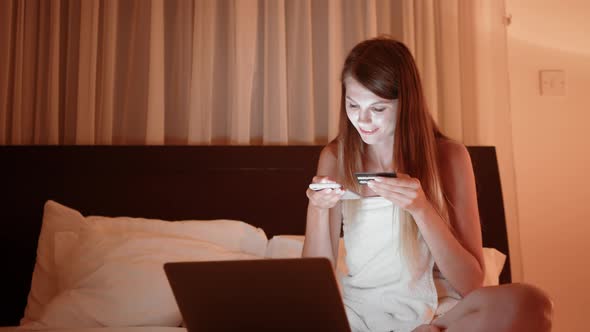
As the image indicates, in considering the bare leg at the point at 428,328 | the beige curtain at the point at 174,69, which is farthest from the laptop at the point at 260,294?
the beige curtain at the point at 174,69

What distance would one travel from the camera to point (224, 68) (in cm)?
275

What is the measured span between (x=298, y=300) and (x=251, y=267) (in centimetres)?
11

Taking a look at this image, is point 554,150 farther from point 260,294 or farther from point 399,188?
point 260,294

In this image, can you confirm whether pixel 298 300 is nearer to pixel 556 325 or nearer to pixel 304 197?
pixel 304 197

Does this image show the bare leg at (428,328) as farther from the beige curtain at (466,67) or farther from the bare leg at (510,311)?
the beige curtain at (466,67)

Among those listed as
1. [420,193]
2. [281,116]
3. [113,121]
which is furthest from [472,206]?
[113,121]

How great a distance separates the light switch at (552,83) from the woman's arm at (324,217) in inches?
52.5

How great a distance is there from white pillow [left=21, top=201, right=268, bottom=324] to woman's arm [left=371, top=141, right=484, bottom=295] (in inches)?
30.3

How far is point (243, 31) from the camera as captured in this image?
2.72 m

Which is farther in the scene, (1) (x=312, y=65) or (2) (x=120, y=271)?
(1) (x=312, y=65)

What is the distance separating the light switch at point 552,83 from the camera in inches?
114

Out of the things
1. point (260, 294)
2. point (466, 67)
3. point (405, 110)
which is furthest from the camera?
point (466, 67)

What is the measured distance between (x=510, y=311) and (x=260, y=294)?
0.47 metres

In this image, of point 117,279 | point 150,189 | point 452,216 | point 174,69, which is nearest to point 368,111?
point 452,216
